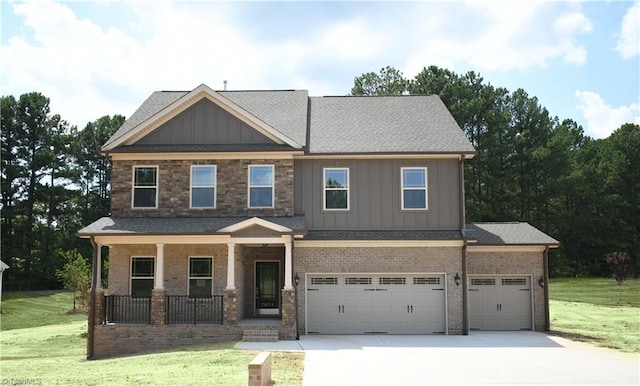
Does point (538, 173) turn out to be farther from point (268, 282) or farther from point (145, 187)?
point (145, 187)

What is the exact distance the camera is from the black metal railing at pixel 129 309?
19089 mm

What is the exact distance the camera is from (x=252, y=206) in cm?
1995

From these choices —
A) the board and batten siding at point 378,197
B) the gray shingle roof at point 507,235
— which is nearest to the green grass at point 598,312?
the gray shingle roof at point 507,235

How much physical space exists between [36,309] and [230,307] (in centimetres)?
2243

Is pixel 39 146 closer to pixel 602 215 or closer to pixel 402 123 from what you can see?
pixel 402 123

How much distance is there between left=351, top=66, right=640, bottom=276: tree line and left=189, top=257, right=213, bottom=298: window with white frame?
88.6ft

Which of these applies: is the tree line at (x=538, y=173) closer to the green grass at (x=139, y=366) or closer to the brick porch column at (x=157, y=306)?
the brick porch column at (x=157, y=306)

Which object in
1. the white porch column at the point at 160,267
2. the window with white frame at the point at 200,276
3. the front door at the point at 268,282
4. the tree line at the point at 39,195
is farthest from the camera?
the tree line at the point at 39,195

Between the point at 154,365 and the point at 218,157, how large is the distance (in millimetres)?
8537

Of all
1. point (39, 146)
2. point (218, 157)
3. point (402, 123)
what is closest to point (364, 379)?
point (218, 157)

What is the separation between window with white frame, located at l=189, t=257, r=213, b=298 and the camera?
64.2ft

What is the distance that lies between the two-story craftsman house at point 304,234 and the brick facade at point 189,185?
0.04 metres

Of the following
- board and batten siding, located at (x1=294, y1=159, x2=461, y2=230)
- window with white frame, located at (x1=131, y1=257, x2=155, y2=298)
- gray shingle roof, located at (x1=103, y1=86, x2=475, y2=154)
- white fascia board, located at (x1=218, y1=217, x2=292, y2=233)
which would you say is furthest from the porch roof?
gray shingle roof, located at (x1=103, y1=86, x2=475, y2=154)

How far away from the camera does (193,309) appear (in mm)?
19016
